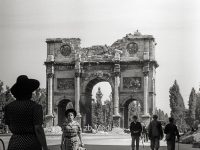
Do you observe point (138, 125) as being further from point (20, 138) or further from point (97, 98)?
point (97, 98)

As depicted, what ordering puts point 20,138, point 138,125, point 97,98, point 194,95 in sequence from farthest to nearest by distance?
point 194,95, point 97,98, point 138,125, point 20,138

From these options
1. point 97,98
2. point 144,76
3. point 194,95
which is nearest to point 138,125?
point 144,76

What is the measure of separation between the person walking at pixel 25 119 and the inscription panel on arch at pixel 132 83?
58687 mm

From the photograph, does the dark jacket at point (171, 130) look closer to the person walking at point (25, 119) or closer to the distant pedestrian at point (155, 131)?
the distant pedestrian at point (155, 131)

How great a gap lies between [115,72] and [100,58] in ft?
8.05

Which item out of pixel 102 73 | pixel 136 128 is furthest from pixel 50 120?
pixel 136 128

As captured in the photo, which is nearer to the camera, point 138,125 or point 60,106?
point 138,125

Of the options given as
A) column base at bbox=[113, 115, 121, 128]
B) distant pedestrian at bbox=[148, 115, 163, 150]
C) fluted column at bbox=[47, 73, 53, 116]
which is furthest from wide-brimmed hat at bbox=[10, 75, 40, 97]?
fluted column at bbox=[47, 73, 53, 116]

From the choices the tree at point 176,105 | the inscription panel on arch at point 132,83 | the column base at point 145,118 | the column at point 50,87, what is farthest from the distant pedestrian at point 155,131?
the tree at point 176,105

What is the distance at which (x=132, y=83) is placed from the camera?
6650 cm

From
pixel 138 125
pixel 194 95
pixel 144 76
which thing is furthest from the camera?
pixel 194 95

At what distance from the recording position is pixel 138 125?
2144 cm

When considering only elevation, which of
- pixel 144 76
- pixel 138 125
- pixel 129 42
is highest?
pixel 129 42

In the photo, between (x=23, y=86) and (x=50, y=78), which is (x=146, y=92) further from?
(x=23, y=86)
